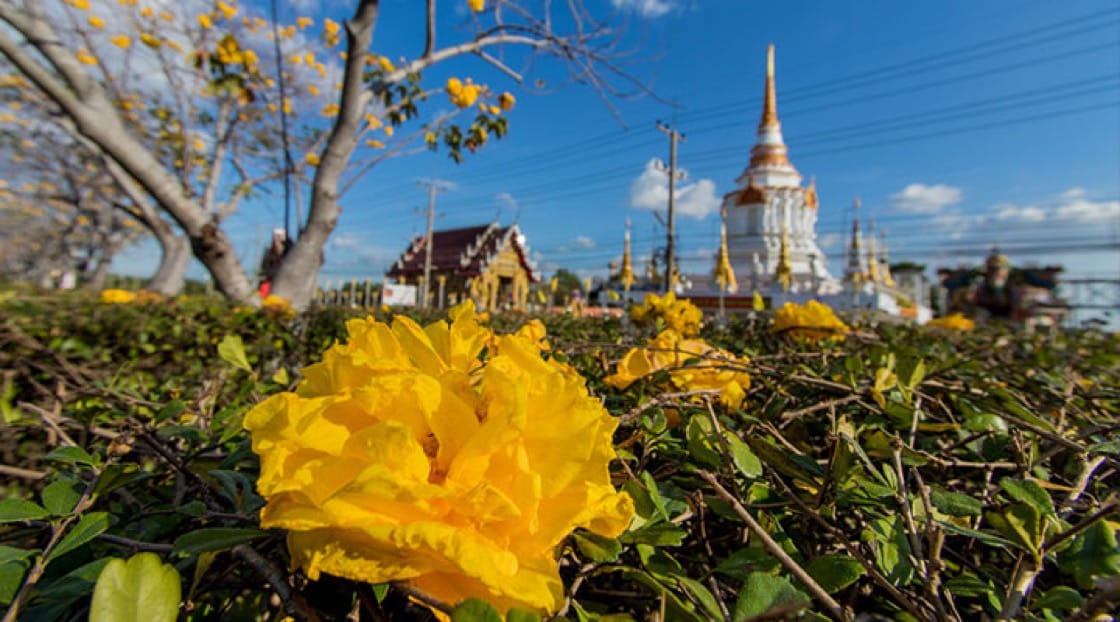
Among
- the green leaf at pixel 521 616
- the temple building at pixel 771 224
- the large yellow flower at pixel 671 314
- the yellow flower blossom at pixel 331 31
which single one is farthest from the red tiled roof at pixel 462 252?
the green leaf at pixel 521 616

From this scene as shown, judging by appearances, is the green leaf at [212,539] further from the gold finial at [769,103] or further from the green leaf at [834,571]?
the gold finial at [769,103]

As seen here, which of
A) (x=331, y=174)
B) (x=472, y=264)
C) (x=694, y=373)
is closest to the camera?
(x=694, y=373)

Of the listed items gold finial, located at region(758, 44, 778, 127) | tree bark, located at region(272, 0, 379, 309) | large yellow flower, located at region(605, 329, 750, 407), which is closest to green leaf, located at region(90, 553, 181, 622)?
large yellow flower, located at region(605, 329, 750, 407)

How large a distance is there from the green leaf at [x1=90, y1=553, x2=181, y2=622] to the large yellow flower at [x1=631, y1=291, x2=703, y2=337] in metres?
1.31

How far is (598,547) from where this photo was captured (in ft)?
1.30

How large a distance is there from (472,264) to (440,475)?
65.4ft

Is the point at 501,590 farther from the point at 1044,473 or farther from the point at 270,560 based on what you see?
the point at 1044,473

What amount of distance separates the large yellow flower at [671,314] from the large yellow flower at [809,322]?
249 millimetres

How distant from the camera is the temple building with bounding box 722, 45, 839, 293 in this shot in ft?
87.2

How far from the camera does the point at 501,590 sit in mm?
317

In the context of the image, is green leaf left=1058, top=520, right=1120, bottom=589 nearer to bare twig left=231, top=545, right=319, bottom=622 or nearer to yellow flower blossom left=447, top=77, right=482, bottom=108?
bare twig left=231, top=545, right=319, bottom=622

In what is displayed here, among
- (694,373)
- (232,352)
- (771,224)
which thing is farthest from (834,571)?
(771,224)

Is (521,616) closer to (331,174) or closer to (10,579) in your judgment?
(10,579)

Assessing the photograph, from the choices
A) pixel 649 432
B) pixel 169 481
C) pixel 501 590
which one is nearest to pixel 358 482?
pixel 501 590
